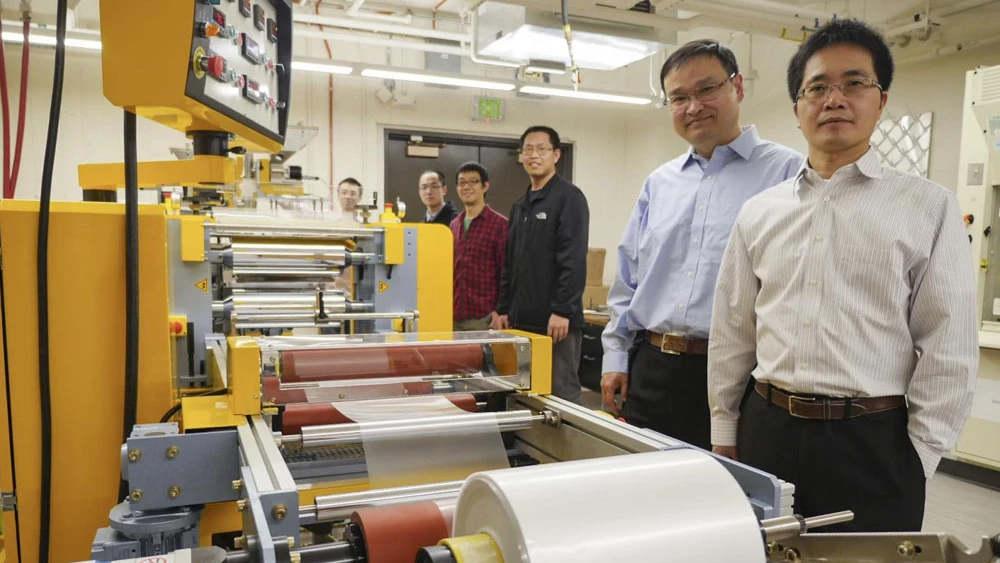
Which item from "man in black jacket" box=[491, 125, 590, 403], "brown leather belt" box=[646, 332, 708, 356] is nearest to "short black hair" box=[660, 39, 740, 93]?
"brown leather belt" box=[646, 332, 708, 356]

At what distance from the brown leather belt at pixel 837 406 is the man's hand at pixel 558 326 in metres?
1.84

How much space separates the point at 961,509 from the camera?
3225 millimetres

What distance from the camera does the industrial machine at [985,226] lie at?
11.1 ft

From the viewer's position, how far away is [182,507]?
1077 mm

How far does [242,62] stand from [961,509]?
3.67 meters

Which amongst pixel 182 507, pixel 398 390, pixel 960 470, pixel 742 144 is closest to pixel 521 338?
pixel 398 390

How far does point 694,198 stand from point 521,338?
783mm

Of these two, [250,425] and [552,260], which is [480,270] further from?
[250,425]

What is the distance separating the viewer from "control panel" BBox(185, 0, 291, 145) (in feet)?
3.56

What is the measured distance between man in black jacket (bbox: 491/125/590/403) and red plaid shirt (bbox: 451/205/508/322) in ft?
1.24

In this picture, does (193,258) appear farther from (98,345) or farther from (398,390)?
(398,390)

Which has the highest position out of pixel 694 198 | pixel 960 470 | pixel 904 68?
pixel 904 68

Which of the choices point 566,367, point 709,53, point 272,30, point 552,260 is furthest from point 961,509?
point 272,30

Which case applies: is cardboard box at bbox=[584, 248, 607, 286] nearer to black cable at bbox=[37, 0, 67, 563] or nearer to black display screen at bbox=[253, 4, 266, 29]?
black display screen at bbox=[253, 4, 266, 29]
